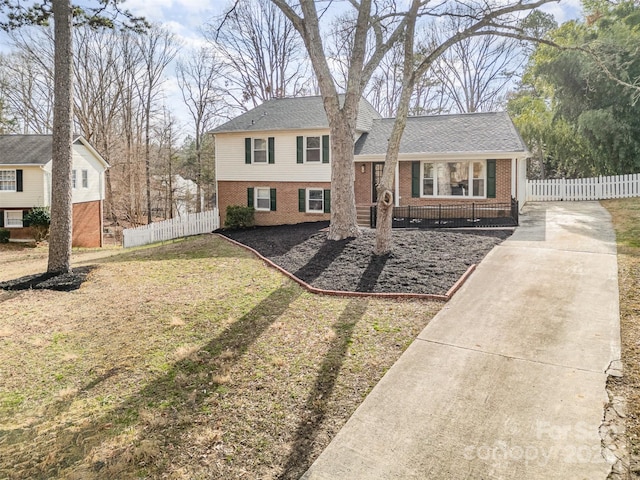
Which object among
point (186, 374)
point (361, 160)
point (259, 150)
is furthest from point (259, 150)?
point (186, 374)

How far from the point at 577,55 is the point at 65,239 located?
2161 centimetres

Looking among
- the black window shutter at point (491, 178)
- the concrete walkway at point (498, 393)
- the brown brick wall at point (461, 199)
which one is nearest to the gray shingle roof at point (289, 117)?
the brown brick wall at point (461, 199)

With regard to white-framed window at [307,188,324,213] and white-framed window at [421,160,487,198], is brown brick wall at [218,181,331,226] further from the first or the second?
white-framed window at [421,160,487,198]

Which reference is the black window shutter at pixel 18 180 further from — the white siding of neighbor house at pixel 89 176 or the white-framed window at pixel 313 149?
the white-framed window at pixel 313 149

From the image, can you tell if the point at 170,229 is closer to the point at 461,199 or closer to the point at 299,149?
the point at 299,149

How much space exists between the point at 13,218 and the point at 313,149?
15159mm

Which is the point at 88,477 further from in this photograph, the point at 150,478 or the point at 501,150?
the point at 501,150

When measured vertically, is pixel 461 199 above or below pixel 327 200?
below

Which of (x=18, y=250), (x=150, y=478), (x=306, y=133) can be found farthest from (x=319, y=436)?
(x=18, y=250)

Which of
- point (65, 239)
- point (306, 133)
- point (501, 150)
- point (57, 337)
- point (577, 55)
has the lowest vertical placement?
point (57, 337)

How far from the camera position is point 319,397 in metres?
4.67

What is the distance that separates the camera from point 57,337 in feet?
21.6

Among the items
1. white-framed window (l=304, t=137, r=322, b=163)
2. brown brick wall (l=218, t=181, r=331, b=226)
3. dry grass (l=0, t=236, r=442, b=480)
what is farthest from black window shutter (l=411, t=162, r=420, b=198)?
dry grass (l=0, t=236, r=442, b=480)

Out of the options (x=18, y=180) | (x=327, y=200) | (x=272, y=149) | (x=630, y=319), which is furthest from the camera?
(x=18, y=180)
